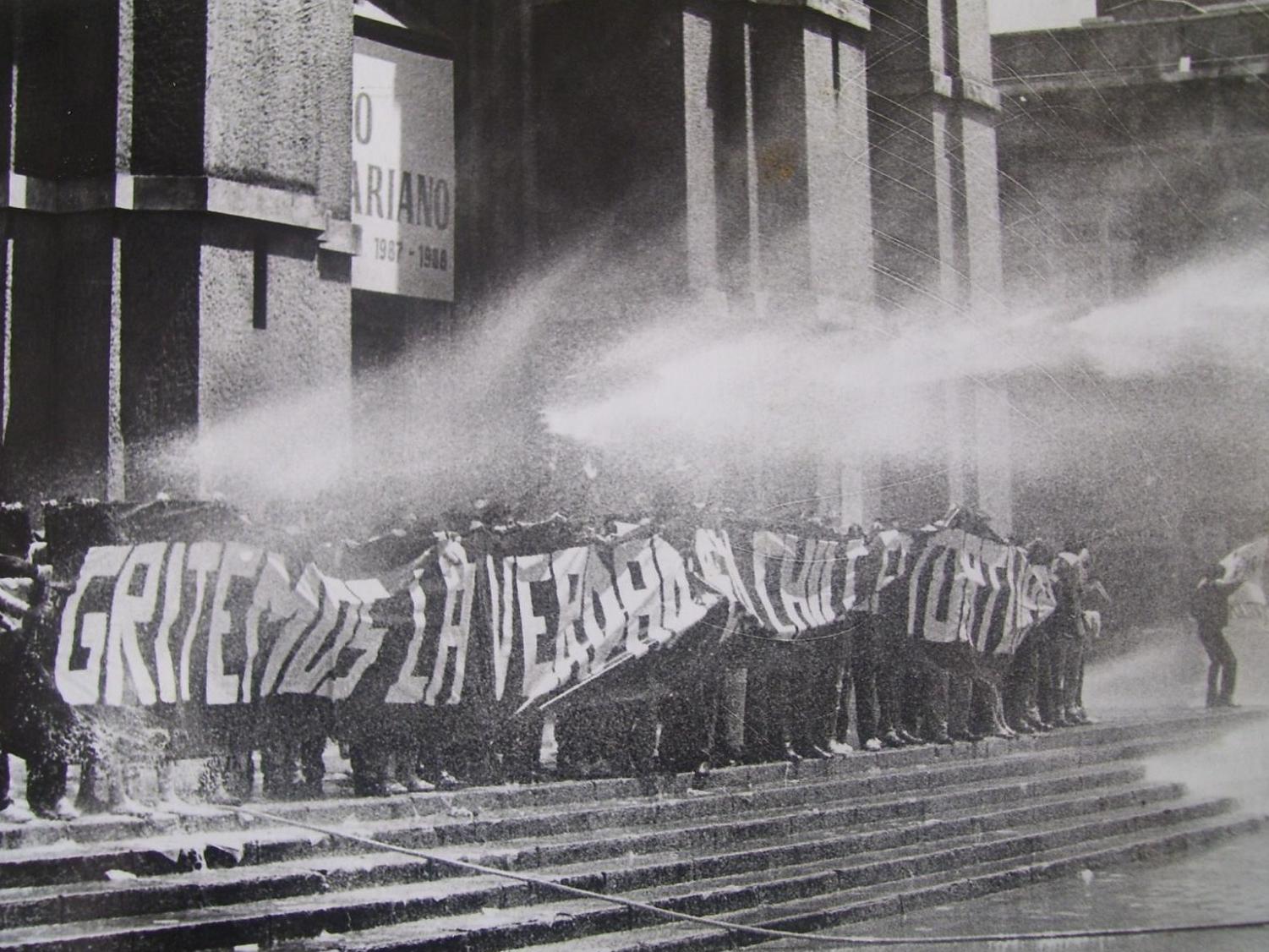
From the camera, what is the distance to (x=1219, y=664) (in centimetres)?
1877

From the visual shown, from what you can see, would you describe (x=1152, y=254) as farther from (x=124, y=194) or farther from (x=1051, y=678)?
(x=124, y=194)

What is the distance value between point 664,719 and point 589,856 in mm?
2003

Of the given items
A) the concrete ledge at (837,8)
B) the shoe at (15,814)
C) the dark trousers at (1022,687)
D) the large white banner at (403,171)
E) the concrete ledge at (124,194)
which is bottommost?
the shoe at (15,814)

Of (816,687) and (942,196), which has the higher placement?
(942,196)

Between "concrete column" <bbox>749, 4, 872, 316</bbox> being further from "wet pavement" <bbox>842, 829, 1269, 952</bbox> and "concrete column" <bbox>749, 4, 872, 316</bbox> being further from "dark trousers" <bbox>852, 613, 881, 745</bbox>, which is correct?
"wet pavement" <bbox>842, 829, 1269, 952</bbox>

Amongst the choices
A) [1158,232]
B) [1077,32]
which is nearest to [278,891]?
[1158,232]

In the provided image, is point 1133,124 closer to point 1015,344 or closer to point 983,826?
point 1015,344

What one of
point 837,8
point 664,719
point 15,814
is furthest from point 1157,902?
point 837,8

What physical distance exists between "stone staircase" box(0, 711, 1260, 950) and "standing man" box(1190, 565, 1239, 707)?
5.39 metres

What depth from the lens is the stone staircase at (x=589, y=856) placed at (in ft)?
24.5

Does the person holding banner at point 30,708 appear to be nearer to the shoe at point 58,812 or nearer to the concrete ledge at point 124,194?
the shoe at point 58,812

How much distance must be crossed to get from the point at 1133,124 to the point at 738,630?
52.3 ft

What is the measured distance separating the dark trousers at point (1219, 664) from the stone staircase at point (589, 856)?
17.6 ft

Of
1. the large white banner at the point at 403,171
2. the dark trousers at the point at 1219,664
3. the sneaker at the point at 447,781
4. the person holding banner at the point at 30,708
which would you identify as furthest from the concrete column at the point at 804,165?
the person holding banner at the point at 30,708
